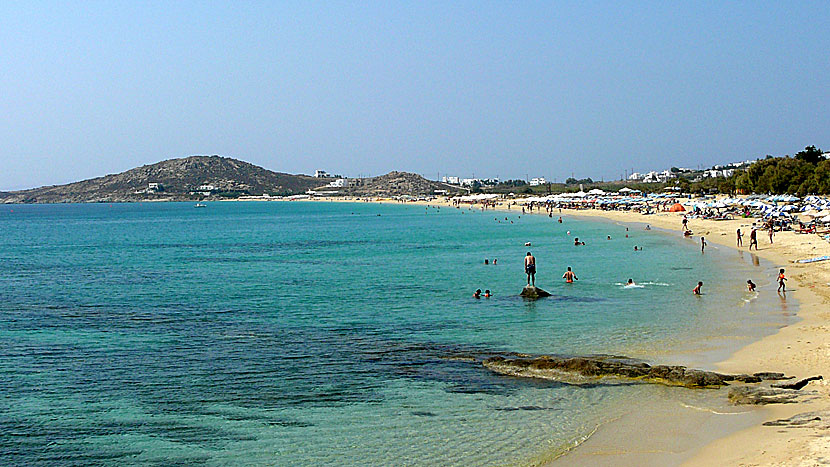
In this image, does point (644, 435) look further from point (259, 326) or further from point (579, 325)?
point (259, 326)

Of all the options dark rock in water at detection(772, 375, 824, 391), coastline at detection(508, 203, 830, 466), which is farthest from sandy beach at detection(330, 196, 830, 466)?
dark rock in water at detection(772, 375, 824, 391)

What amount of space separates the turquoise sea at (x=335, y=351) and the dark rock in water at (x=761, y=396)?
126 cm

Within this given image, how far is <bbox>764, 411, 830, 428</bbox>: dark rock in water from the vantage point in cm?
1176

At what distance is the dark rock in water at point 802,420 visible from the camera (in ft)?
38.6

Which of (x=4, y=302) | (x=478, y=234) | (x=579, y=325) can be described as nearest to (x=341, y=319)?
(x=579, y=325)

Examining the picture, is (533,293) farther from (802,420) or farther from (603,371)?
(802,420)

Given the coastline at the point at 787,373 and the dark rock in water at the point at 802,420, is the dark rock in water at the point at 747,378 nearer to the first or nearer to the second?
the coastline at the point at 787,373

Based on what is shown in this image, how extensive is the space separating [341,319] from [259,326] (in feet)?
8.90

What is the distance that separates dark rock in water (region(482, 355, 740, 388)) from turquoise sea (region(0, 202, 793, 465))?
1.80ft

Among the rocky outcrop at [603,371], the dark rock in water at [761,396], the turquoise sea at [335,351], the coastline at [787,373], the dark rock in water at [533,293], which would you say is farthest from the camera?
the dark rock in water at [533,293]

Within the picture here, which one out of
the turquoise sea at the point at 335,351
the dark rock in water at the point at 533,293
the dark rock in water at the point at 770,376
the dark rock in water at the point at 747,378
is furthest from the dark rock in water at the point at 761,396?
the dark rock in water at the point at 533,293

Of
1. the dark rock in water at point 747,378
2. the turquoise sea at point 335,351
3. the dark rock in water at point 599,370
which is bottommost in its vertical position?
the turquoise sea at point 335,351

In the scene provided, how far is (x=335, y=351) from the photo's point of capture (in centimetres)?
1919

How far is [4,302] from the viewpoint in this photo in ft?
99.4
